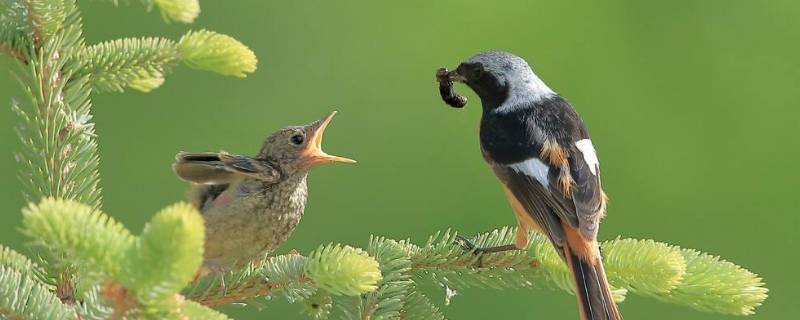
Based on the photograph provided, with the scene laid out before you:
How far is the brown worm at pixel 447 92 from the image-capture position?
10.9ft

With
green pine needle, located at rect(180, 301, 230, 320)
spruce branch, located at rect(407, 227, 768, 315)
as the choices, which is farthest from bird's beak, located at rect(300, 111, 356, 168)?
green pine needle, located at rect(180, 301, 230, 320)

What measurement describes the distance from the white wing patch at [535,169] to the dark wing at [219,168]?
0.71 m

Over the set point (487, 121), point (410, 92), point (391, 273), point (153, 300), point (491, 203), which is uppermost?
point (410, 92)

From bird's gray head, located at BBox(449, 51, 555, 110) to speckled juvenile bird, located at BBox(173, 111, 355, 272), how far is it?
97 centimetres

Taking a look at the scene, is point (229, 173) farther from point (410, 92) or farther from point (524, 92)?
point (410, 92)

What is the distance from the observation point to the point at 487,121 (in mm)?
3080

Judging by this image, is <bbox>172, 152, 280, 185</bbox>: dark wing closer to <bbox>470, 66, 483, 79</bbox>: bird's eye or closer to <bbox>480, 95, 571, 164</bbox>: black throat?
<bbox>480, 95, 571, 164</bbox>: black throat

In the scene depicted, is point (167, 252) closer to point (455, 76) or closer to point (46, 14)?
point (46, 14)

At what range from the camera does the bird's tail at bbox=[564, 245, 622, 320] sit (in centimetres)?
230

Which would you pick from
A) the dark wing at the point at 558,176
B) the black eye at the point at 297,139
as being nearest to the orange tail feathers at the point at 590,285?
the dark wing at the point at 558,176

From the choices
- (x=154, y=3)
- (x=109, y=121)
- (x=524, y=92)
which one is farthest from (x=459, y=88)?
(x=154, y=3)

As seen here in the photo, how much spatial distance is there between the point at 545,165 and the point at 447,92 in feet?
2.28

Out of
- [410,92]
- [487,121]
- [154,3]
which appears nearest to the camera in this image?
[154,3]

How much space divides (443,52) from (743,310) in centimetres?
320
